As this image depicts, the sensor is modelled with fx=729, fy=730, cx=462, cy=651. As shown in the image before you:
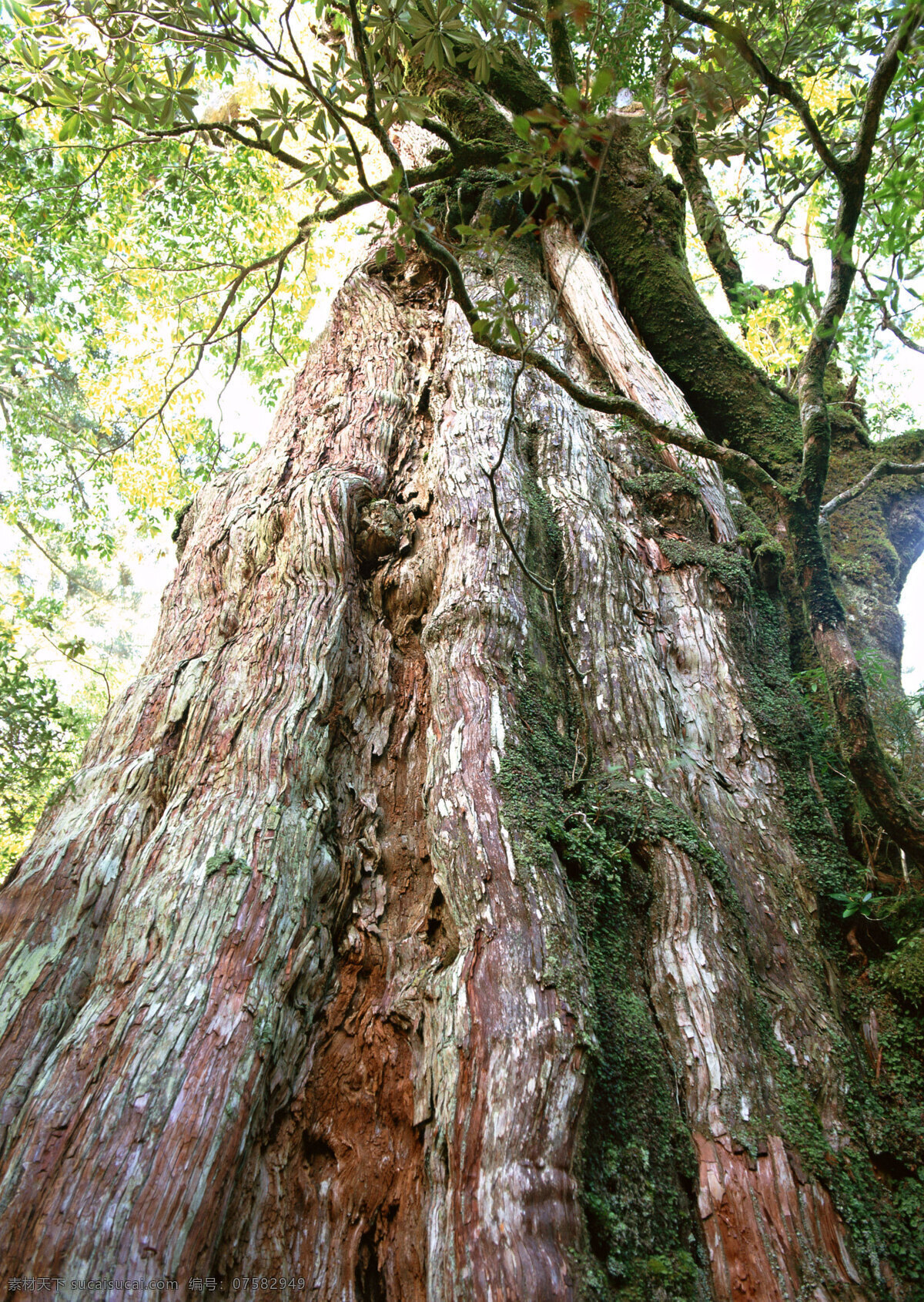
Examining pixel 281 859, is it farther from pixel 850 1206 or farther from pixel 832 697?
pixel 832 697

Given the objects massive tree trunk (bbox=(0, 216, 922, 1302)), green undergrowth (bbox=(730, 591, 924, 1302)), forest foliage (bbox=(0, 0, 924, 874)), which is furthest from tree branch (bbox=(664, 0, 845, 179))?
green undergrowth (bbox=(730, 591, 924, 1302))

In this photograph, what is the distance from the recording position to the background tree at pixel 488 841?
175 cm

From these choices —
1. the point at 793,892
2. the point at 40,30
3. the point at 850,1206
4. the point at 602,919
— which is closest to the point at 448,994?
the point at 602,919

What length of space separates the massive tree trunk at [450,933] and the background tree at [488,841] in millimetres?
12

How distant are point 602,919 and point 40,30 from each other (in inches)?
160

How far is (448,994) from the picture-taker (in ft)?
6.64

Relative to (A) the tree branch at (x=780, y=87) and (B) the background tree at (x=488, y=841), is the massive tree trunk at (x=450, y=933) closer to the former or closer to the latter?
(B) the background tree at (x=488, y=841)

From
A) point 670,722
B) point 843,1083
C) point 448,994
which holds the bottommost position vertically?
point 843,1083

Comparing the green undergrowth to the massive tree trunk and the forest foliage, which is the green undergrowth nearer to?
the massive tree trunk

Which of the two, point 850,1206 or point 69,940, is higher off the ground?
point 69,940

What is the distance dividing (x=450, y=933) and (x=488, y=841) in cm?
30

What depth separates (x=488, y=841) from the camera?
227cm

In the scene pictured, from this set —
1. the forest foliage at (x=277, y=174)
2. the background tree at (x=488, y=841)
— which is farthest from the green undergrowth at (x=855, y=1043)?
the forest foliage at (x=277, y=174)

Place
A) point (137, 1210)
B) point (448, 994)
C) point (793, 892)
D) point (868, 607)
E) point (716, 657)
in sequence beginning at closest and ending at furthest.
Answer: point (137, 1210)
point (448, 994)
point (793, 892)
point (716, 657)
point (868, 607)
